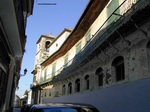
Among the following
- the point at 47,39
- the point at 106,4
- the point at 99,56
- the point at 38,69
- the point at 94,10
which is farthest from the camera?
the point at 47,39

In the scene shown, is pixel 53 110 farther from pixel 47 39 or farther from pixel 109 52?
pixel 47 39

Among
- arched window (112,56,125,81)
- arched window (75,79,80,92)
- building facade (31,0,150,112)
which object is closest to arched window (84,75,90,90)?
building facade (31,0,150,112)

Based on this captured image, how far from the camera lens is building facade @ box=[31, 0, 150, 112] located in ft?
29.6

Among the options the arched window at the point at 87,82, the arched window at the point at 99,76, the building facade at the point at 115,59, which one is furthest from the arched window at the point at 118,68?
the arched window at the point at 87,82

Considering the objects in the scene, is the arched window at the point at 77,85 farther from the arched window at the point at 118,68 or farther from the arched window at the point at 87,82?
the arched window at the point at 118,68

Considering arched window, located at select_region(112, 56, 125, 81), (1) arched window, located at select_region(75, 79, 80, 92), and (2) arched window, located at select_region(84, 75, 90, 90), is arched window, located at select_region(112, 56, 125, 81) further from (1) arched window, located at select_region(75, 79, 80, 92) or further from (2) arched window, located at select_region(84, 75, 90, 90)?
(1) arched window, located at select_region(75, 79, 80, 92)

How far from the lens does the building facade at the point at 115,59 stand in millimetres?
9023

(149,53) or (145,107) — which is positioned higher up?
(149,53)

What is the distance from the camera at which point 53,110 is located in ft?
14.5

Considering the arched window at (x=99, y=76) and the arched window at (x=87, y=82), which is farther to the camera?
the arched window at (x=87, y=82)

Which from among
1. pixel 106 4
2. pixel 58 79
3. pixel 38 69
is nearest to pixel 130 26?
pixel 106 4

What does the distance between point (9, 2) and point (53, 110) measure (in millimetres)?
3046

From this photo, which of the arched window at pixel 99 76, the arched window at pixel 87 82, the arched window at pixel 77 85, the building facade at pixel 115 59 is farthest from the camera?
the arched window at pixel 77 85

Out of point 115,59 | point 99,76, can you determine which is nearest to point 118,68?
point 115,59
